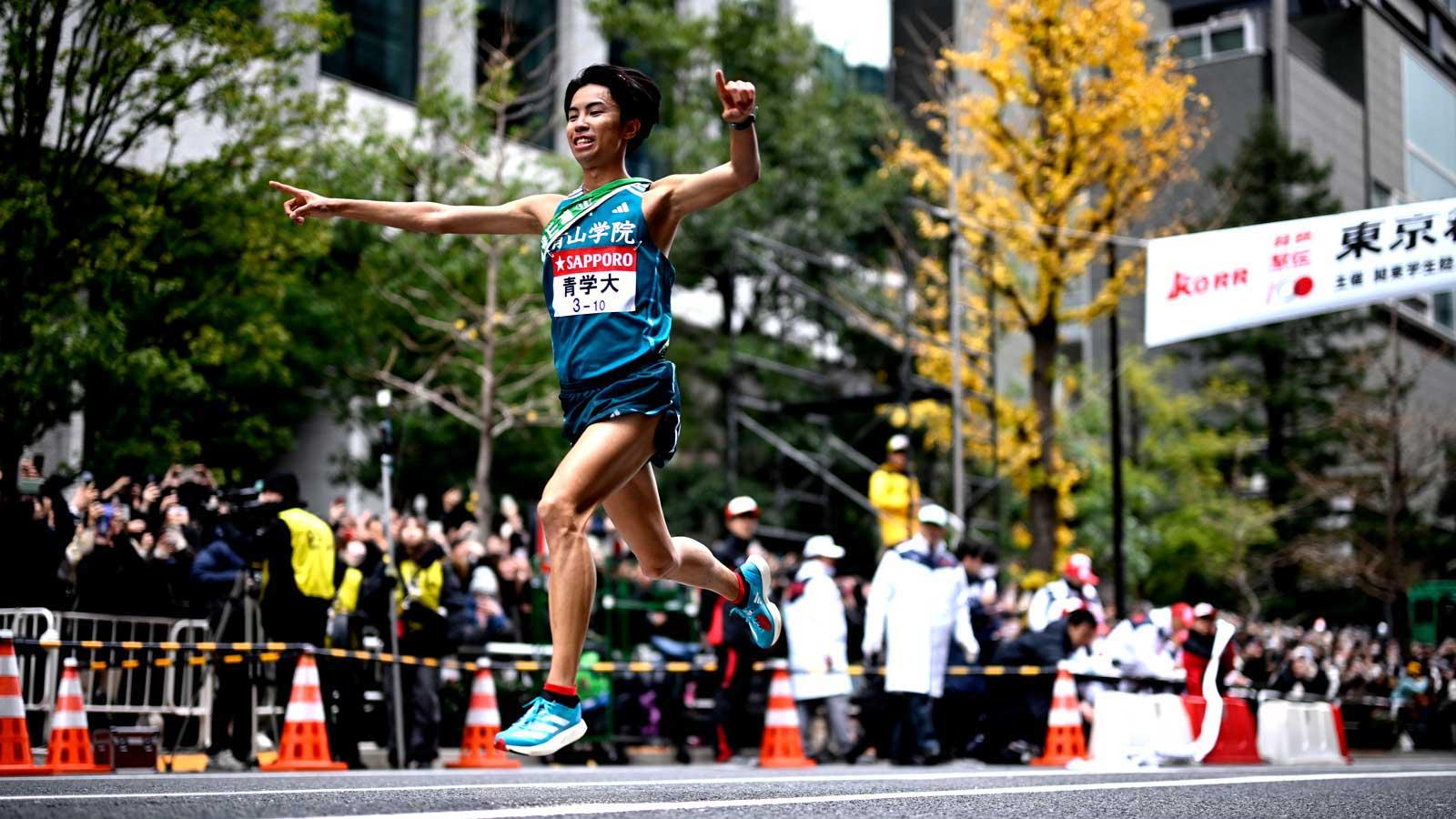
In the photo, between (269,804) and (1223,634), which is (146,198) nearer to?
(1223,634)

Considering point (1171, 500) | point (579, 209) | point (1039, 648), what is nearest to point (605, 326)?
point (579, 209)

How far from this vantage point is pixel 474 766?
42.4ft

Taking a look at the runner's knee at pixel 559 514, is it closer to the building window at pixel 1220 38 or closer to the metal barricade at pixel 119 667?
the metal barricade at pixel 119 667

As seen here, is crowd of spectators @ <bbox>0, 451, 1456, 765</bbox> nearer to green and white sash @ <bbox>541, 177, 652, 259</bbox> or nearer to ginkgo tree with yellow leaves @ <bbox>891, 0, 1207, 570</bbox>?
ginkgo tree with yellow leaves @ <bbox>891, 0, 1207, 570</bbox>

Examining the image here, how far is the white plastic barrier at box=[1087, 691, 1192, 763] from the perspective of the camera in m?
13.4

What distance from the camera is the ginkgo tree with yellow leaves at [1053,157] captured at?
23812 mm

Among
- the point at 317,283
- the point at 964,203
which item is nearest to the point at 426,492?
the point at 317,283

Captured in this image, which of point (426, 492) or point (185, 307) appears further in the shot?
point (426, 492)

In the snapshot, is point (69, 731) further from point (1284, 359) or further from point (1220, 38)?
point (1220, 38)

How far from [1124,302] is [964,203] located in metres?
33.8

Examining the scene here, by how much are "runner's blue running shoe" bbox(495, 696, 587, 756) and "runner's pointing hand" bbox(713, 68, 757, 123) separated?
192cm

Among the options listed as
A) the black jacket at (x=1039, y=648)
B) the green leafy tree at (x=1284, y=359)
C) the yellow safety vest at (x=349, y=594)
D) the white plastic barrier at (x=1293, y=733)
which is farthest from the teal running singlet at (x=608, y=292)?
the green leafy tree at (x=1284, y=359)

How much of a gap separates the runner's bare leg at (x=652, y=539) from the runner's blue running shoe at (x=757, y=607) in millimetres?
492

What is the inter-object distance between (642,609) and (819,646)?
3.45m
